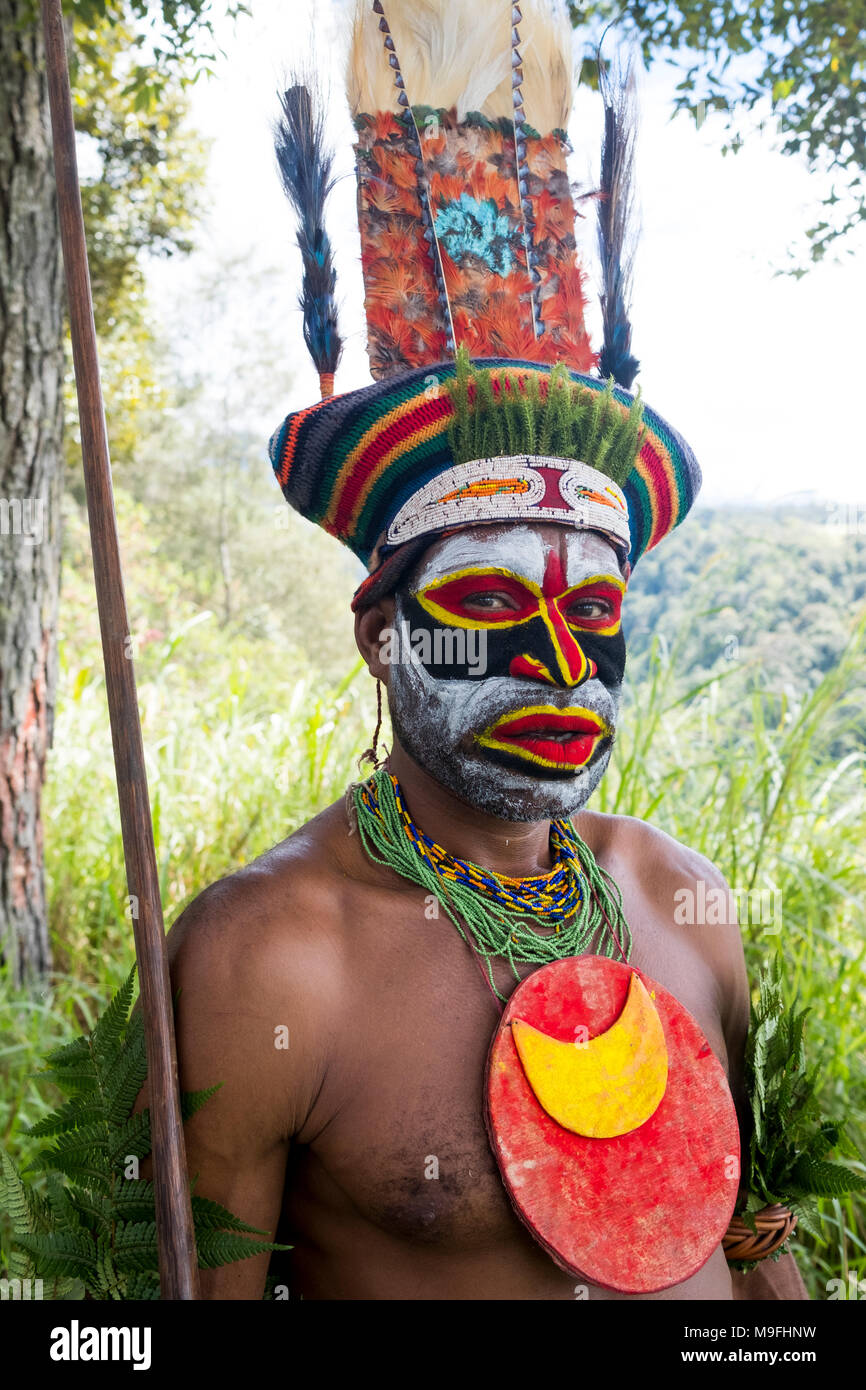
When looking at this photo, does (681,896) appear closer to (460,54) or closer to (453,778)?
(453,778)

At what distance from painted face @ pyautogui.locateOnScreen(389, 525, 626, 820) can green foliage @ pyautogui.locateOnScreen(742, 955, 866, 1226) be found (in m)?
0.67

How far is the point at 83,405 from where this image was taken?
1318mm

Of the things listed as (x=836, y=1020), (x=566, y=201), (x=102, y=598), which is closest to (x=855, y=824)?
(x=836, y=1020)

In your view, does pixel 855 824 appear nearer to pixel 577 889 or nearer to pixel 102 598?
pixel 577 889

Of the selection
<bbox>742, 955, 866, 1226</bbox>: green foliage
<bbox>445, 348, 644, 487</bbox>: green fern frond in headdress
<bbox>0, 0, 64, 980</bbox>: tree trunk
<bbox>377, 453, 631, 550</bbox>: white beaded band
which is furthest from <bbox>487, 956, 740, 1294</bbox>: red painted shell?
<bbox>0, 0, 64, 980</bbox>: tree trunk

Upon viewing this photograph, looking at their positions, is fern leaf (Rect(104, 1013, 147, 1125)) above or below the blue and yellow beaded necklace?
below

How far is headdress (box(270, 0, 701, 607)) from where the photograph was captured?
5.93 ft

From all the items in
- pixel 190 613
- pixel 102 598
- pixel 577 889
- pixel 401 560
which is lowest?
pixel 577 889

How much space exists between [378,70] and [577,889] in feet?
5.06

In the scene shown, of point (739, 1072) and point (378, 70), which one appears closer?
point (378, 70)

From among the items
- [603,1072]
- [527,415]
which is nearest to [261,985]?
[603,1072]

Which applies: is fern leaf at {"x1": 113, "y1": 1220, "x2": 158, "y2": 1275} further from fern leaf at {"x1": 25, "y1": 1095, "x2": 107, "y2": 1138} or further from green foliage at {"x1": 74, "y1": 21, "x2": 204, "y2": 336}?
green foliage at {"x1": 74, "y1": 21, "x2": 204, "y2": 336}

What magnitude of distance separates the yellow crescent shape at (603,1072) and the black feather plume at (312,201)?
1.24 m

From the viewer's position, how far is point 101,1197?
157cm
